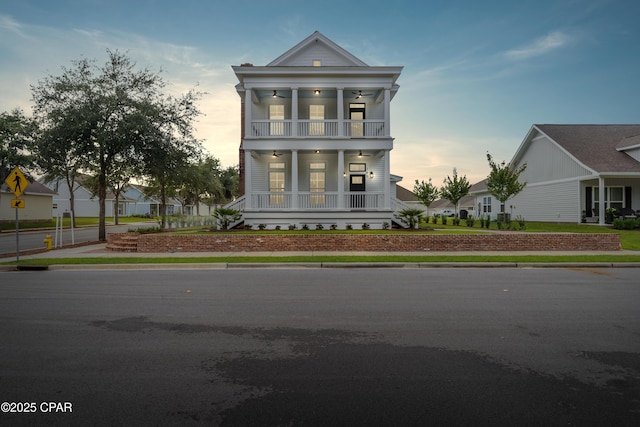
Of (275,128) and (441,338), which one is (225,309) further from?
(275,128)

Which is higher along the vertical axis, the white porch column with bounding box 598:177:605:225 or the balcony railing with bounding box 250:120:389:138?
the balcony railing with bounding box 250:120:389:138

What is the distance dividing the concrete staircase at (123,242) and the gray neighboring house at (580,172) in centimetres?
2492

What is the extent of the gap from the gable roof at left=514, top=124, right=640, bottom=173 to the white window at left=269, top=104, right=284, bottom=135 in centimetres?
2041

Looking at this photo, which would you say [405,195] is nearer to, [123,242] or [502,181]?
[502,181]

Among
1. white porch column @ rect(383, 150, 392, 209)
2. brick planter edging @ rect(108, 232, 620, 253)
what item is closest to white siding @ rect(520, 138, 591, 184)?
brick planter edging @ rect(108, 232, 620, 253)

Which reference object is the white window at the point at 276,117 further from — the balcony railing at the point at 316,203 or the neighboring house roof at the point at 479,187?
the neighboring house roof at the point at 479,187

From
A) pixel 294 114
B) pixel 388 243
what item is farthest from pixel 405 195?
pixel 388 243

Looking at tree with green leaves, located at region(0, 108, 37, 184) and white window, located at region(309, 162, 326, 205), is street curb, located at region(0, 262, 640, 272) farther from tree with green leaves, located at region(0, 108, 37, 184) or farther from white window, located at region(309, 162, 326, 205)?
tree with green leaves, located at region(0, 108, 37, 184)

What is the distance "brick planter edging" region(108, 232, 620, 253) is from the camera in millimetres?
15453

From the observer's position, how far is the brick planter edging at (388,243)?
15453 millimetres

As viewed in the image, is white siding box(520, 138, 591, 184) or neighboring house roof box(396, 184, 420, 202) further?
neighboring house roof box(396, 184, 420, 202)

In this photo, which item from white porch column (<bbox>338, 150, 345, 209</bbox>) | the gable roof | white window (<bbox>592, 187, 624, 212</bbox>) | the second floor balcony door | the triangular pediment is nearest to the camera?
white porch column (<bbox>338, 150, 345, 209</bbox>)

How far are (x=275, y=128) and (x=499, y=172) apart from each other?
13987mm

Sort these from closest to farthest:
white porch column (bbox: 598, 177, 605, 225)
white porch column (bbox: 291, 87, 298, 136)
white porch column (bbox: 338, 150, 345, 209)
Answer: white porch column (bbox: 338, 150, 345, 209)
white porch column (bbox: 291, 87, 298, 136)
white porch column (bbox: 598, 177, 605, 225)
